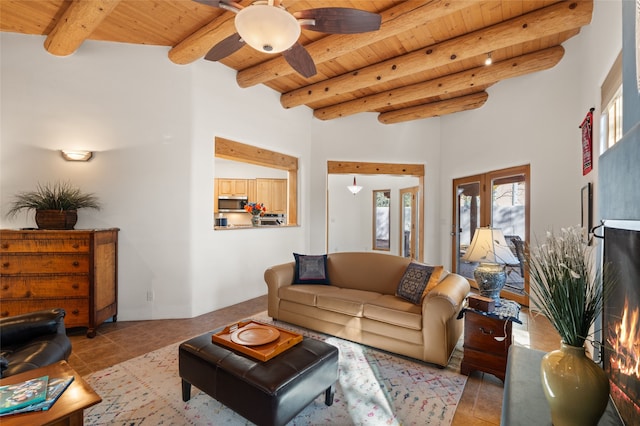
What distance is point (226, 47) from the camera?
8.40 feet

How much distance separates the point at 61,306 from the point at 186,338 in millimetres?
1344

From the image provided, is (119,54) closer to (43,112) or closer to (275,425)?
(43,112)

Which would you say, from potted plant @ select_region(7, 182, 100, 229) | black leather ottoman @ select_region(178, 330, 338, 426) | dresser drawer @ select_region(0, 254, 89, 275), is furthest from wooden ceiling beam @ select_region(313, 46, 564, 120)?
dresser drawer @ select_region(0, 254, 89, 275)

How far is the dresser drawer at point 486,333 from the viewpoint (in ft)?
7.59

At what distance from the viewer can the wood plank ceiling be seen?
2.89 metres

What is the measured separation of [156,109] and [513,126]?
513cm

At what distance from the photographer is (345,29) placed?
2.22 meters

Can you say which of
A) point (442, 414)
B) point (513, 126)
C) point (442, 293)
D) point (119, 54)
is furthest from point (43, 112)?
point (513, 126)

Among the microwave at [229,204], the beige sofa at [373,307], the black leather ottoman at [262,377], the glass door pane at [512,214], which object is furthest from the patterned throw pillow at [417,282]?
the microwave at [229,204]

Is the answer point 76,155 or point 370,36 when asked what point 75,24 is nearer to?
point 76,155

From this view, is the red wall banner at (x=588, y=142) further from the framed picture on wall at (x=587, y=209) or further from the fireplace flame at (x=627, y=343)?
the fireplace flame at (x=627, y=343)

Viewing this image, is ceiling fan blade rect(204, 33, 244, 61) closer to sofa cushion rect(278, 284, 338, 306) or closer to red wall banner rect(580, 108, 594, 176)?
sofa cushion rect(278, 284, 338, 306)

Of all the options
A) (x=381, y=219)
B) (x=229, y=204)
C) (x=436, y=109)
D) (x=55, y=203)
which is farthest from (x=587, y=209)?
(x=229, y=204)

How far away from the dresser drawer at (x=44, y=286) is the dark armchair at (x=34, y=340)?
108 cm
